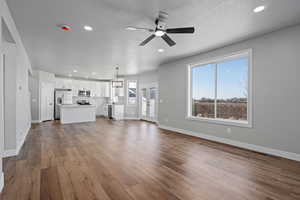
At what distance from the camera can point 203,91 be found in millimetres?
4652

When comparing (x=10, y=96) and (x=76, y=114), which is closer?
(x=10, y=96)

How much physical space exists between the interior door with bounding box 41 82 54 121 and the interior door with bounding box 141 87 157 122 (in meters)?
5.23

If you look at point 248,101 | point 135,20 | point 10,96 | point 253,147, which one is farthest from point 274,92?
point 10,96

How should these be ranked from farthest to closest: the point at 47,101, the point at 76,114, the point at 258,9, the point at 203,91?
the point at 47,101
the point at 76,114
the point at 203,91
the point at 258,9

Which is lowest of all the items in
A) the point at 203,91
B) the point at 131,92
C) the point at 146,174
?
the point at 146,174

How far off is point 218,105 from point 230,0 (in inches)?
113

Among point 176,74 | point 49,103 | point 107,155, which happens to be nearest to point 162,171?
point 107,155

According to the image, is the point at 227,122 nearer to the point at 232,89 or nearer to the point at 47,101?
the point at 232,89

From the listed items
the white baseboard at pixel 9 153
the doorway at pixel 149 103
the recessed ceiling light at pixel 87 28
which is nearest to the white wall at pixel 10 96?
the white baseboard at pixel 9 153

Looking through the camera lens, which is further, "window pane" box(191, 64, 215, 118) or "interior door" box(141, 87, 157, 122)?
"interior door" box(141, 87, 157, 122)

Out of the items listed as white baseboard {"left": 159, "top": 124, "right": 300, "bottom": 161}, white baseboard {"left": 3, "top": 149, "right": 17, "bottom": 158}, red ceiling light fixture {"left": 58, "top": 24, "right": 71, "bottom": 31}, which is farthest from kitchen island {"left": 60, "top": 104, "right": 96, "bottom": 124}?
white baseboard {"left": 159, "top": 124, "right": 300, "bottom": 161}

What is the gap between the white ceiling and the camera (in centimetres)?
217

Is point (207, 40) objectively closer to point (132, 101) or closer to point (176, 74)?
point (176, 74)

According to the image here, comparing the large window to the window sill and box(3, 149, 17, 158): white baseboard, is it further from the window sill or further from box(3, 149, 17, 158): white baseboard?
box(3, 149, 17, 158): white baseboard
